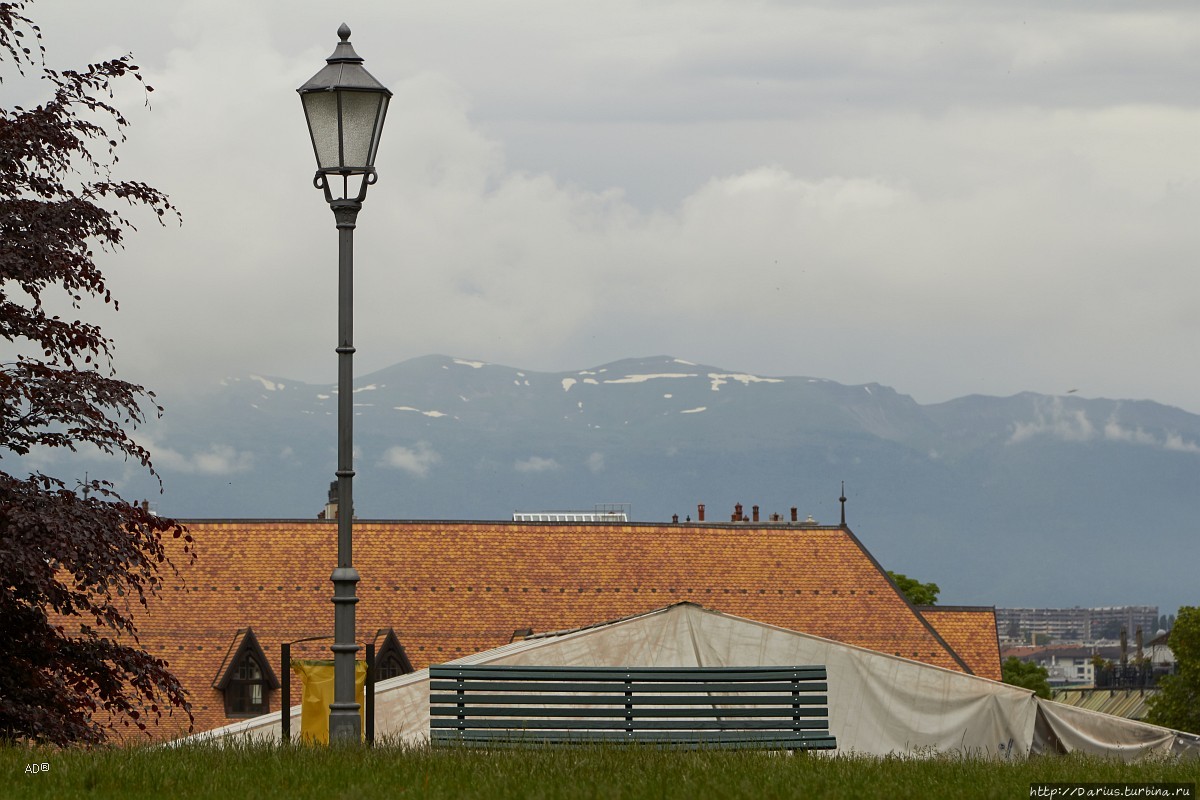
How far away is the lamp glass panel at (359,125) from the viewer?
14.1 metres

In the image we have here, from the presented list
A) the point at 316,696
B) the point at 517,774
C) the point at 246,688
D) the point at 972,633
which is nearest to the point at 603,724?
the point at 316,696

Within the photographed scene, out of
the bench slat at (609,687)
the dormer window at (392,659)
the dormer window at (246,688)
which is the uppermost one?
the bench slat at (609,687)

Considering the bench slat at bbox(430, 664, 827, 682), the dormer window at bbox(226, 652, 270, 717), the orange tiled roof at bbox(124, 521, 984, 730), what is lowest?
the dormer window at bbox(226, 652, 270, 717)

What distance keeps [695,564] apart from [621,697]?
46.4m

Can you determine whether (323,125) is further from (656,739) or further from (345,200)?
(656,739)

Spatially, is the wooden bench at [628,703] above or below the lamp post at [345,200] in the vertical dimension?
below

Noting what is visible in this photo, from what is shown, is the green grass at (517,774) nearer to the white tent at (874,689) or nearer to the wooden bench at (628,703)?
the wooden bench at (628,703)

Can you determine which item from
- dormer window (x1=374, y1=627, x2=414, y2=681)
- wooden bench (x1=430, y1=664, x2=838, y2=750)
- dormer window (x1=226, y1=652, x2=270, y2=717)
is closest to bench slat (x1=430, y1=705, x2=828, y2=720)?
wooden bench (x1=430, y1=664, x2=838, y2=750)

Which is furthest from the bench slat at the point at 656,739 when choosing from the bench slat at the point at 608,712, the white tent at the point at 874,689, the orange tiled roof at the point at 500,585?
the orange tiled roof at the point at 500,585

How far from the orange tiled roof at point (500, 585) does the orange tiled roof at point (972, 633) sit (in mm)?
2906

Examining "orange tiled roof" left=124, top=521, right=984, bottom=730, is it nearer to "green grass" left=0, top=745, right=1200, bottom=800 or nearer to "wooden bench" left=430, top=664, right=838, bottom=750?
"wooden bench" left=430, top=664, right=838, bottom=750

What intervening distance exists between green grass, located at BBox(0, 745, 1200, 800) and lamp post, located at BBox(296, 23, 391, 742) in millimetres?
683

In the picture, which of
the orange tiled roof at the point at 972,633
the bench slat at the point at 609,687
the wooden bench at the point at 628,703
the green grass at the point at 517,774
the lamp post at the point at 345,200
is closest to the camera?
the green grass at the point at 517,774

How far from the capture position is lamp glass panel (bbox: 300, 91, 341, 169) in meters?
14.1
